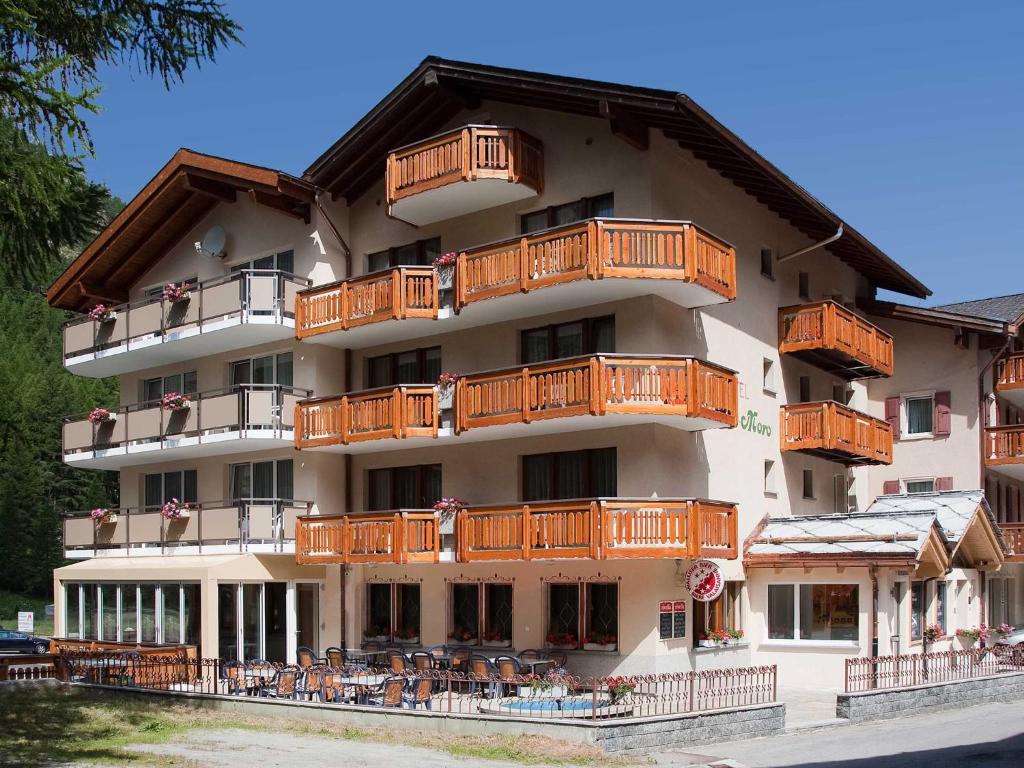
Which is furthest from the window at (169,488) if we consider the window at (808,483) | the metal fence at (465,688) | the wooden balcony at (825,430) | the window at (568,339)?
the window at (808,483)

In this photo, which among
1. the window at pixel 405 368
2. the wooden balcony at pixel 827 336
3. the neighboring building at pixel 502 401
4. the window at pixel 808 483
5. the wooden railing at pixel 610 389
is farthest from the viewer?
the window at pixel 808 483

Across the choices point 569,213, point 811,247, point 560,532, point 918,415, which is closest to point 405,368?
point 569,213

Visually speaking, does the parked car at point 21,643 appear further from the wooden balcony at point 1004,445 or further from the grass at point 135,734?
the wooden balcony at point 1004,445

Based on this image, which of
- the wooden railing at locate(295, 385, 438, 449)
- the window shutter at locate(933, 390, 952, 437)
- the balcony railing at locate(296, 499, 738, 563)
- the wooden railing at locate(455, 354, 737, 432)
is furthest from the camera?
the window shutter at locate(933, 390, 952, 437)

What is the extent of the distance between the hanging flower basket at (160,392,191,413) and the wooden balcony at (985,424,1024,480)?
2217 centimetres

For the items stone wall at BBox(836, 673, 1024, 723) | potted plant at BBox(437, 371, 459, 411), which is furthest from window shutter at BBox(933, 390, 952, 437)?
potted plant at BBox(437, 371, 459, 411)

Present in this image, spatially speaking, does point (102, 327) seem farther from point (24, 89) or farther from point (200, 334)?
point (24, 89)

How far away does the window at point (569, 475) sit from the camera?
2619cm

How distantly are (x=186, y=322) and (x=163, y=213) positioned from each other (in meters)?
4.38

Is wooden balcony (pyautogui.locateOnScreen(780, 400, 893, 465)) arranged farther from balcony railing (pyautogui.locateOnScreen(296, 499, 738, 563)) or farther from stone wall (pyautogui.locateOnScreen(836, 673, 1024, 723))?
stone wall (pyautogui.locateOnScreen(836, 673, 1024, 723))

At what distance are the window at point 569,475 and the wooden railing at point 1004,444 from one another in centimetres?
1500

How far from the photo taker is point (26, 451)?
2795 inches

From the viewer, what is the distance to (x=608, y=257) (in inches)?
958

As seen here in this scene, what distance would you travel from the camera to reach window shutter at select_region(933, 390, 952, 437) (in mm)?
36094
